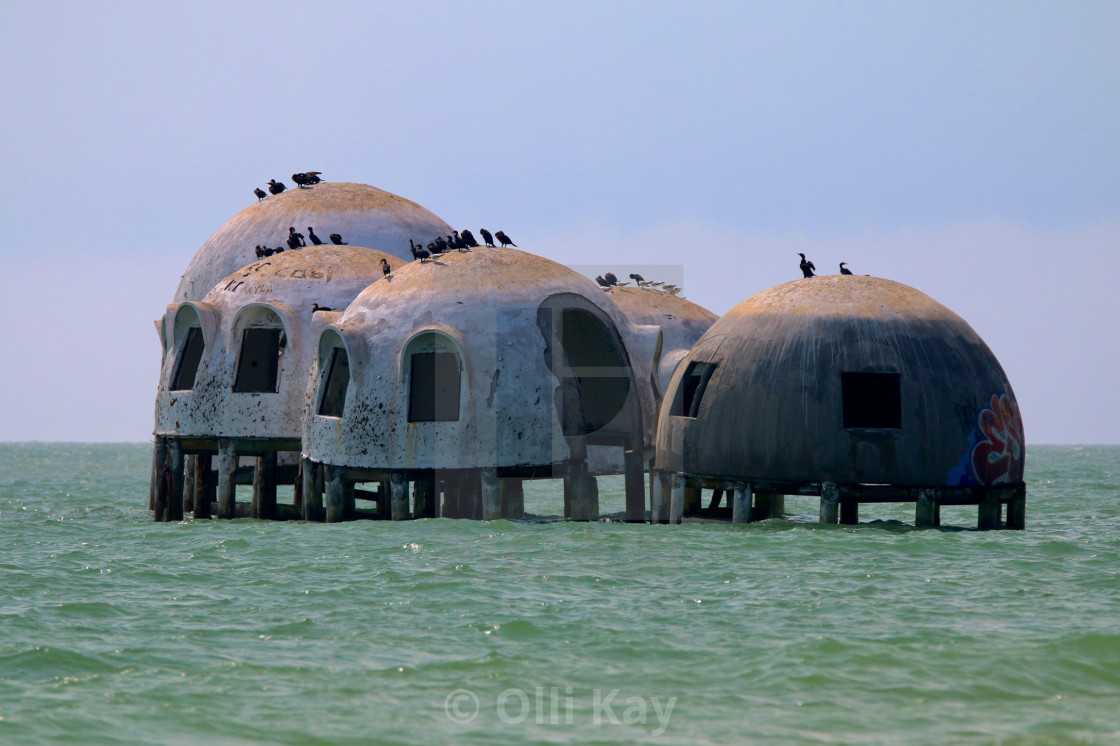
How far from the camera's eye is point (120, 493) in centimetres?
5244

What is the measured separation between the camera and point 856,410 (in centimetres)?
2323

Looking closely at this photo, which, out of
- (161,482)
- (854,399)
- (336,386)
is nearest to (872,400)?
(854,399)

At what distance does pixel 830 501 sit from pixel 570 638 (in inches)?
342

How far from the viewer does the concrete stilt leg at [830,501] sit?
2244 cm

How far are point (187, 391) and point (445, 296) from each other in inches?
331

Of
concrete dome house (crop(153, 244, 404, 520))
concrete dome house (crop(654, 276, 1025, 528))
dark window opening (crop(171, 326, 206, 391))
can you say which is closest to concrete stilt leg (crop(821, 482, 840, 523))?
concrete dome house (crop(654, 276, 1025, 528))

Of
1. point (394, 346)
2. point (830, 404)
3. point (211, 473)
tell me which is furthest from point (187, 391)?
point (830, 404)

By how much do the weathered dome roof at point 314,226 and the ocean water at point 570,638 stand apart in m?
11.4

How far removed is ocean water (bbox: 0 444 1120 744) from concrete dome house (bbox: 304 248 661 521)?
146 cm

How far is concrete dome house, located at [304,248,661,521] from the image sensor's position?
24641 millimetres

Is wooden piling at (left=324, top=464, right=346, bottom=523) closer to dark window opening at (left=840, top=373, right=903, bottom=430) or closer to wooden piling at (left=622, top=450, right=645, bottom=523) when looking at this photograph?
wooden piling at (left=622, top=450, right=645, bottom=523)

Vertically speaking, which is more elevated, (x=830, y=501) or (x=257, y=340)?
(x=257, y=340)

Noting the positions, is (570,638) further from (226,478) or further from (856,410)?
(226,478)

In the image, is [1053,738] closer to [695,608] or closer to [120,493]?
[695,608]
